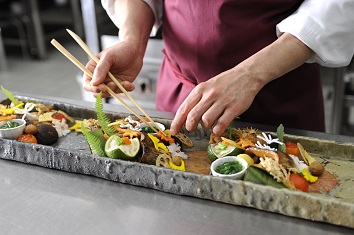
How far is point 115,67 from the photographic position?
1.35 meters

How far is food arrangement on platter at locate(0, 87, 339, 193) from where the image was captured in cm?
97

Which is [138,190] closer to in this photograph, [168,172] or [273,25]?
[168,172]

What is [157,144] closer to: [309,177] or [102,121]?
[102,121]

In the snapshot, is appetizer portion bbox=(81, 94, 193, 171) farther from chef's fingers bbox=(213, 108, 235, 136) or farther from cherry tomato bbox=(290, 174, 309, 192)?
cherry tomato bbox=(290, 174, 309, 192)

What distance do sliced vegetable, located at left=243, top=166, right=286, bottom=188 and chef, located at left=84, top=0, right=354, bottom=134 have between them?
0.52 ft

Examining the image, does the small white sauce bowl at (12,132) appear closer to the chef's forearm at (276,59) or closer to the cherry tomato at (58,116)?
the cherry tomato at (58,116)

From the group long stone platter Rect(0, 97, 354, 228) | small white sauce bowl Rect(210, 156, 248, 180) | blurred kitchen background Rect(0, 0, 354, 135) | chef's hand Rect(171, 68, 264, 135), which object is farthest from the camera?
blurred kitchen background Rect(0, 0, 354, 135)

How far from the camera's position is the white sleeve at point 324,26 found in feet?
3.81

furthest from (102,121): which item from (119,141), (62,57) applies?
(62,57)

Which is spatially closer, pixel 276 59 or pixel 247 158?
pixel 247 158

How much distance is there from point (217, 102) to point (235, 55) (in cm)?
35

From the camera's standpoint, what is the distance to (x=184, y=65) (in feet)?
4.75

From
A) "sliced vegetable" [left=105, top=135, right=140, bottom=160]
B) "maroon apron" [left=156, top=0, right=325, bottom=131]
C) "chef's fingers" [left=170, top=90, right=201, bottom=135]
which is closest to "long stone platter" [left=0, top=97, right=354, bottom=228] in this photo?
"sliced vegetable" [left=105, top=135, right=140, bottom=160]

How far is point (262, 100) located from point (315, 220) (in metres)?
0.60
